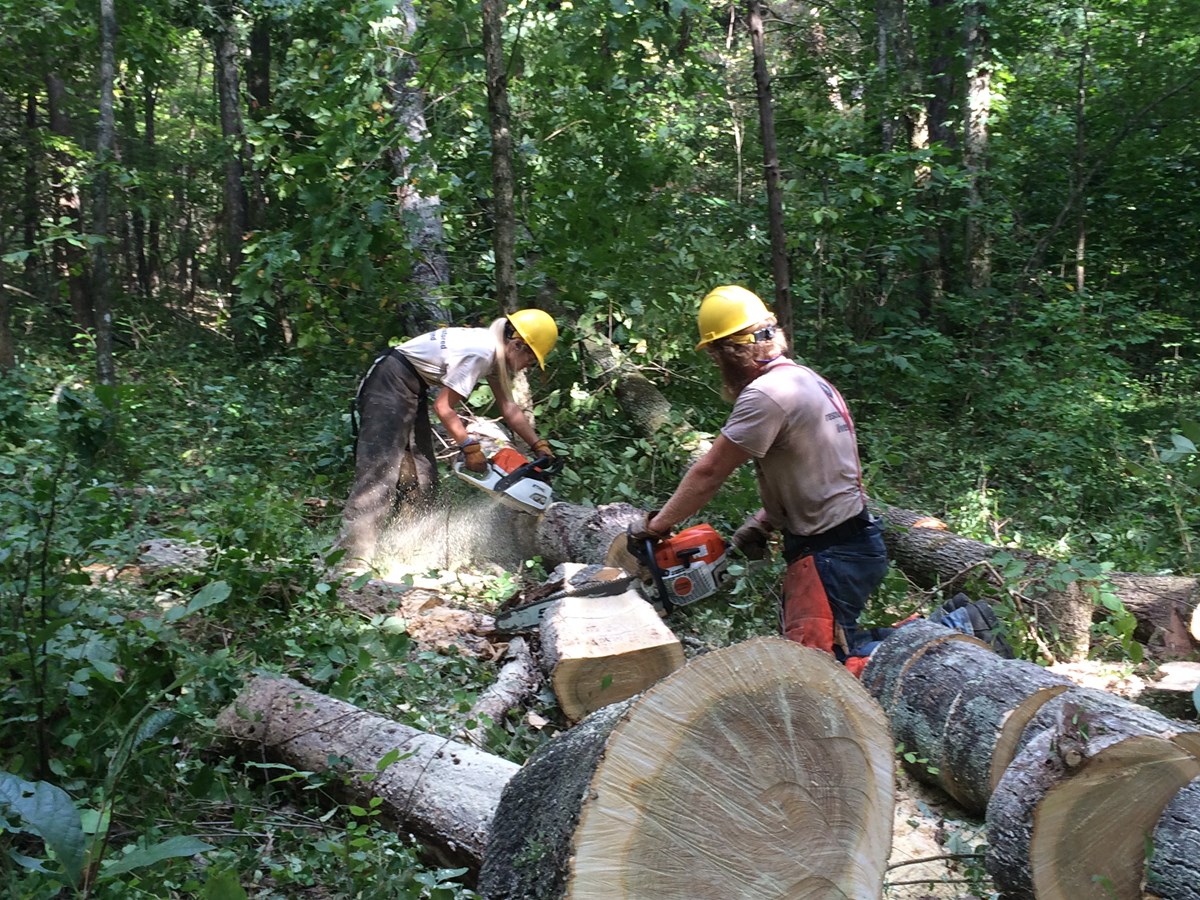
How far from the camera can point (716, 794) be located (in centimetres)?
208

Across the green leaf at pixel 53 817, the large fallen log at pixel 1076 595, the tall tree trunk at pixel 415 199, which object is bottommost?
the large fallen log at pixel 1076 595

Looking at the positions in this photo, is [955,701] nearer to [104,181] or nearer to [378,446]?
[378,446]

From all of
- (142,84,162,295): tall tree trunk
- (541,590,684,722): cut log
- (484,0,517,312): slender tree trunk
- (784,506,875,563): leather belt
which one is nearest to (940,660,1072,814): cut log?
(784,506,875,563): leather belt

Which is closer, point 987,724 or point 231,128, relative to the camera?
point 987,724

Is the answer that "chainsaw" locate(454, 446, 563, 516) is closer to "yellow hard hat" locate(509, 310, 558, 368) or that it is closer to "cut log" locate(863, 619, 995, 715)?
"yellow hard hat" locate(509, 310, 558, 368)

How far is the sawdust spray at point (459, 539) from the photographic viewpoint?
6129 millimetres

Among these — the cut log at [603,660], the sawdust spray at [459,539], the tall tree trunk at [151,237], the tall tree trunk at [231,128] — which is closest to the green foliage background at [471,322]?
the cut log at [603,660]

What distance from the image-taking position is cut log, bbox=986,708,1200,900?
94.2 inches

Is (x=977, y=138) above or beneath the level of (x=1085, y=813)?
above

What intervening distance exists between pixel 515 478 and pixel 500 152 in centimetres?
250

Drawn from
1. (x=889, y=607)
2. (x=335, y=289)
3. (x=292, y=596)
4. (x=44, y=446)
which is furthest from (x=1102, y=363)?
(x=44, y=446)

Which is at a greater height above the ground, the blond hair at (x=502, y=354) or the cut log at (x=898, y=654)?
the blond hair at (x=502, y=354)

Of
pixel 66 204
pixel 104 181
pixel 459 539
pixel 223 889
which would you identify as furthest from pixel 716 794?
pixel 66 204

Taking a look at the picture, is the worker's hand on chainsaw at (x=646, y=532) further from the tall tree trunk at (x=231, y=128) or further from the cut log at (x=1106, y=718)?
the tall tree trunk at (x=231, y=128)
